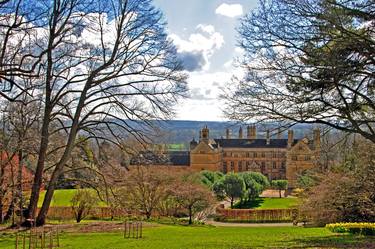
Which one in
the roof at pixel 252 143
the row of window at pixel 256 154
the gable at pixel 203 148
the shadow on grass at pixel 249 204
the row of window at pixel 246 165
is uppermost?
the roof at pixel 252 143

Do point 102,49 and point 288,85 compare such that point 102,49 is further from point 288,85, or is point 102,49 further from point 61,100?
point 288,85

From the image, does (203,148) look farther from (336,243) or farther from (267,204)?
(336,243)

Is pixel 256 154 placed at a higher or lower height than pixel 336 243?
higher

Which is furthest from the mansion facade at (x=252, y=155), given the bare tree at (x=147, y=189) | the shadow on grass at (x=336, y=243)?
the shadow on grass at (x=336, y=243)

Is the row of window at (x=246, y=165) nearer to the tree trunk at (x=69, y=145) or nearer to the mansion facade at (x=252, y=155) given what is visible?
the mansion facade at (x=252, y=155)

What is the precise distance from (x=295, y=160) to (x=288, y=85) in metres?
67.5

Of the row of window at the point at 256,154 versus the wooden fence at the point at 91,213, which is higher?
the row of window at the point at 256,154

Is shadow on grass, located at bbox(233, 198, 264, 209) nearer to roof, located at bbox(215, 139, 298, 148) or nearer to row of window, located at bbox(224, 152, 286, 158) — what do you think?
roof, located at bbox(215, 139, 298, 148)

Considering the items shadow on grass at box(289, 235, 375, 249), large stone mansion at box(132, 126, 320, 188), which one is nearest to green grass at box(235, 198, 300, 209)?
large stone mansion at box(132, 126, 320, 188)

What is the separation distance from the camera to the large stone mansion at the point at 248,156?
7931cm

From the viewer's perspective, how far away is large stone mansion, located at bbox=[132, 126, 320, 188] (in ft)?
260

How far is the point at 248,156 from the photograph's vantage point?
294 ft

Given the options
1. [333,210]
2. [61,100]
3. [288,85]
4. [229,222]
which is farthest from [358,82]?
[229,222]

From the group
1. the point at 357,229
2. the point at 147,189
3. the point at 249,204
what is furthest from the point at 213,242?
the point at 249,204
